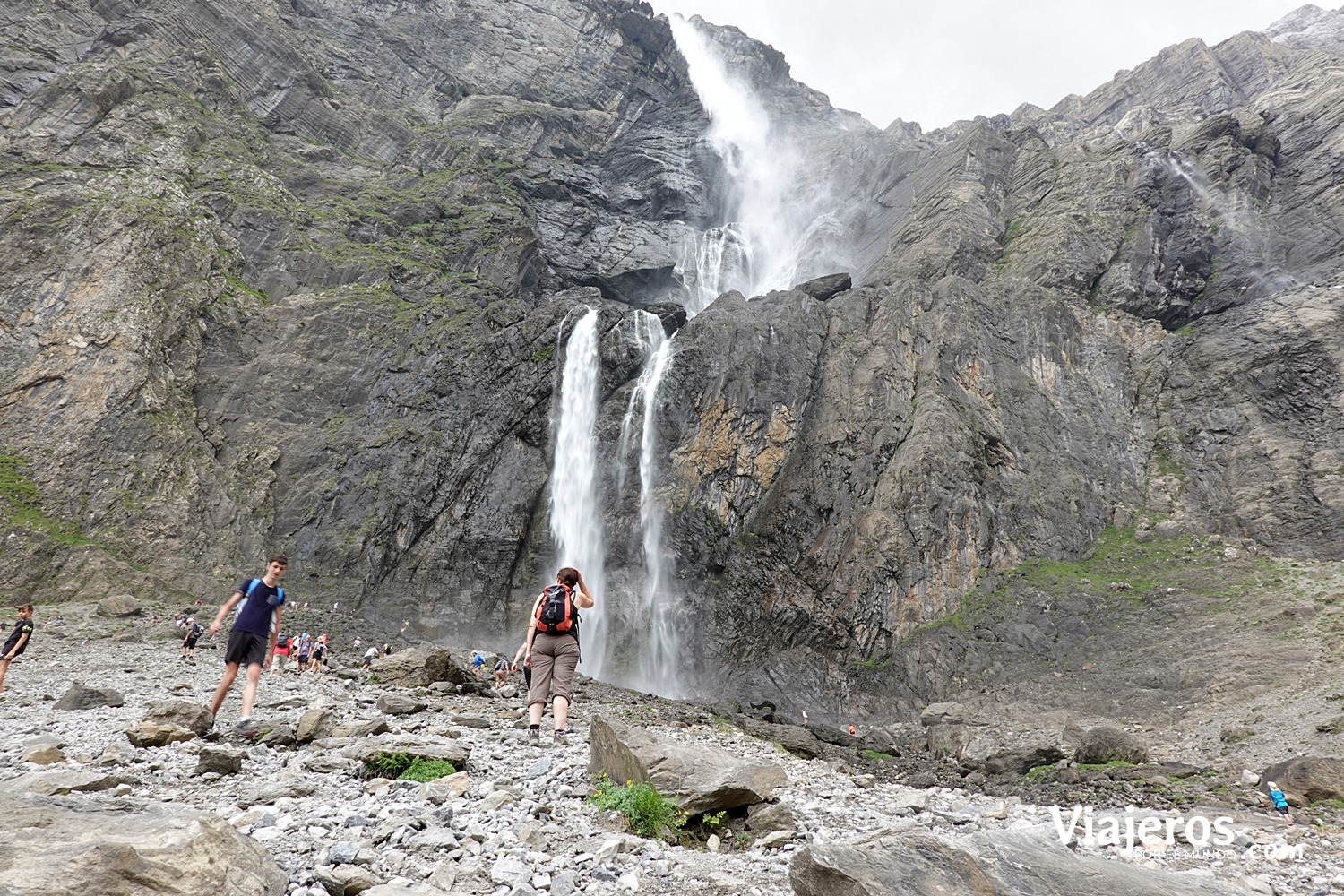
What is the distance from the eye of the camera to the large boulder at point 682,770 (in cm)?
706

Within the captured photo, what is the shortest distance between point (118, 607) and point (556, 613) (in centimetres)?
3244

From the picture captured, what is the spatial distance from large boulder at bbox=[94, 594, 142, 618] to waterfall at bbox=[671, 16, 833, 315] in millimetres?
48777

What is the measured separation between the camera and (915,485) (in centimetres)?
3850

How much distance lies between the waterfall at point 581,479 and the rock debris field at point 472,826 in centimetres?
2630

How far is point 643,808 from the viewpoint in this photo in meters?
6.44

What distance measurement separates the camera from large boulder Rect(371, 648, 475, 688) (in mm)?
18203

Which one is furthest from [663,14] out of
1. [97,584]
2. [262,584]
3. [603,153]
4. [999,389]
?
[262,584]

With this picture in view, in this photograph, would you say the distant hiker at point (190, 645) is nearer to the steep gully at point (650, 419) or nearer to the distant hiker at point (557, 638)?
the steep gully at point (650, 419)

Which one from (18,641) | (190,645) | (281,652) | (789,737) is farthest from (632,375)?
(18,641)

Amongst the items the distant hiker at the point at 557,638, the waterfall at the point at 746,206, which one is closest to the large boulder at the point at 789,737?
the distant hiker at the point at 557,638

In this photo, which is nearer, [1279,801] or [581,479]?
[1279,801]

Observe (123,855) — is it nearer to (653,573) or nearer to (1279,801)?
(1279,801)

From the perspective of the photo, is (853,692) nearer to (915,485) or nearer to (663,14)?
(915,485)

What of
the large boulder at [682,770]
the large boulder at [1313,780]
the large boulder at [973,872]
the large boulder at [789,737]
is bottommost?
the large boulder at [789,737]
